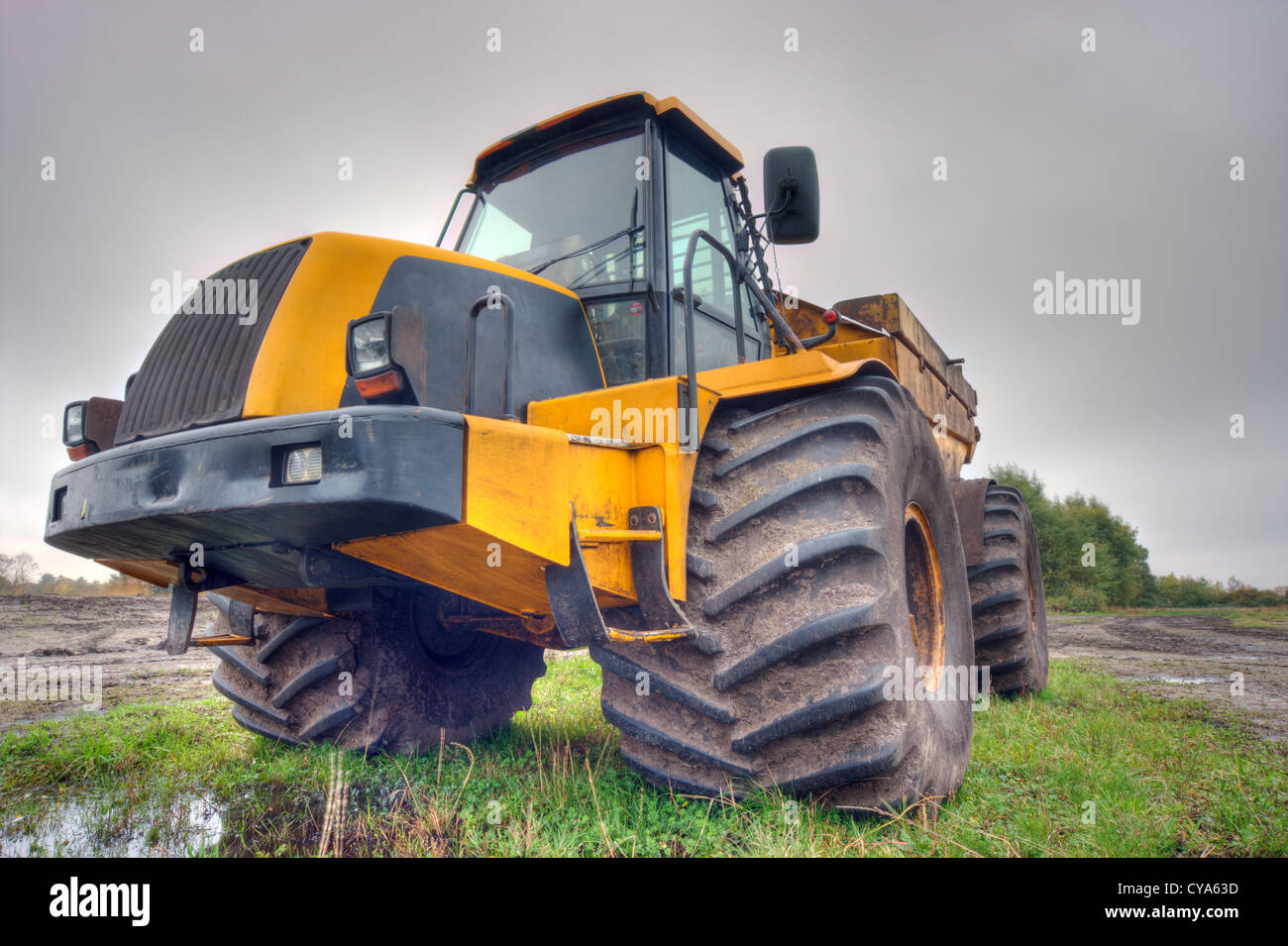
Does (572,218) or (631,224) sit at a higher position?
Answer: (572,218)

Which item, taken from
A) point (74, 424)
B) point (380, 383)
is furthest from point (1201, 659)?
point (74, 424)

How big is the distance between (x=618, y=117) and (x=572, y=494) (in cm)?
210

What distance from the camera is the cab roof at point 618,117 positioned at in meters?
3.55

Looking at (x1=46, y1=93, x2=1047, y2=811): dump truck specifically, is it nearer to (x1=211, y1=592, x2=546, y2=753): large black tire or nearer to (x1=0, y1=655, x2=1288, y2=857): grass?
(x1=211, y1=592, x2=546, y2=753): large black tire

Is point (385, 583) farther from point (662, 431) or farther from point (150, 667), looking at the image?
point (150, 667)

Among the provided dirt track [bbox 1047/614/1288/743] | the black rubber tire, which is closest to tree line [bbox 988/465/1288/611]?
dirt track [bbox 1047/614/1288/743]

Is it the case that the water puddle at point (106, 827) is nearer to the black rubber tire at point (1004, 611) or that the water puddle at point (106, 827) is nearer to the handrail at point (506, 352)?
the handrail at point (506, 352)

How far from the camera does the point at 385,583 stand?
2.56 metres

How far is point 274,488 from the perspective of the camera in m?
1.95

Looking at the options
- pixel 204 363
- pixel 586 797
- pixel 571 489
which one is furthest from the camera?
pixel 586 797

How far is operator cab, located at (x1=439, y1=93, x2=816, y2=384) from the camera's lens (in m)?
3.24

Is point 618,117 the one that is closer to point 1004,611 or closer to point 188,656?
point 1004,611

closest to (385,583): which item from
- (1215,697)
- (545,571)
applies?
(545,571)

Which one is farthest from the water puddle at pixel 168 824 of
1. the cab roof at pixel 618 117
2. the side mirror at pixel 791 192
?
the cab roof at pixel 618 117
